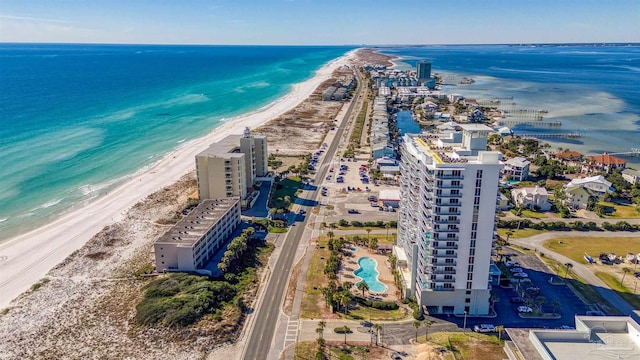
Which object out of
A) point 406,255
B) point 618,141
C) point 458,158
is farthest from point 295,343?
point 618,141

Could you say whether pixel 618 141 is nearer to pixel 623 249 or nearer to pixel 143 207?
pixel 623 249

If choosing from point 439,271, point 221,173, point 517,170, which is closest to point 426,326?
point 439,271

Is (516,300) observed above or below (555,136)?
below

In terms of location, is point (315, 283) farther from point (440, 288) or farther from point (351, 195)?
point (351, 195)

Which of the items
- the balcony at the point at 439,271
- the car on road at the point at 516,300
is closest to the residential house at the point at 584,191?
the car on road at the point at 516,300

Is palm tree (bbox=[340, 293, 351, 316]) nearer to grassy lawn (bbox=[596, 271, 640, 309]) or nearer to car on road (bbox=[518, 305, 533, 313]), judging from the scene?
car on road (bbox=[518, 305, 533, 313])

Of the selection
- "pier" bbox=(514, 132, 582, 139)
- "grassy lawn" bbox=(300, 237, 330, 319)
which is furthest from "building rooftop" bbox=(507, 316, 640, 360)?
"pier" bbox=(514, 132, 582, 139)
